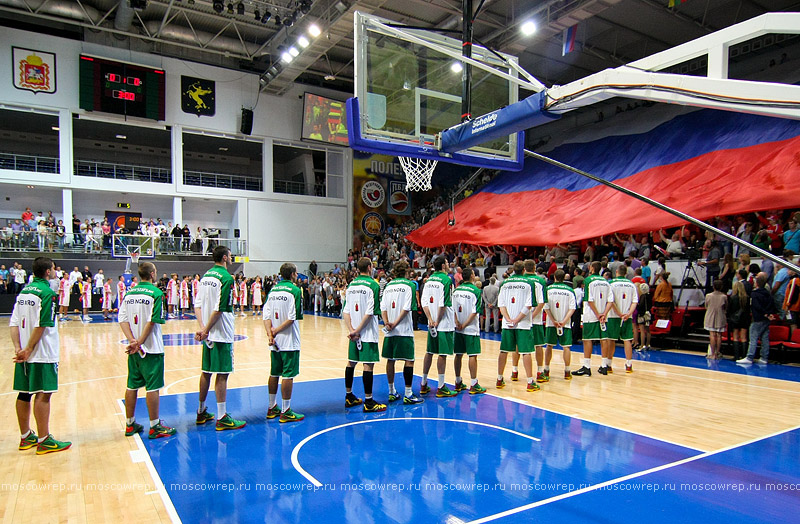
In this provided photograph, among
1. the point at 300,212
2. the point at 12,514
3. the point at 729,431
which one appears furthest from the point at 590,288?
the point at 300,212

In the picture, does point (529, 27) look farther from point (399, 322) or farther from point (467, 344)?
point (399, 322)

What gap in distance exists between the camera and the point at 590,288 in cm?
827

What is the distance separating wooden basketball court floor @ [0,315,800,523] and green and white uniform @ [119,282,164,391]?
0.64m

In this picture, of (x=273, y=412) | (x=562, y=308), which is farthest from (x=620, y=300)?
(x=273, y=412)

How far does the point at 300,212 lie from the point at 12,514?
2465 cm

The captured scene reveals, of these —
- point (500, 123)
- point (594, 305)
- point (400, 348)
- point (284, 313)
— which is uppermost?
point (500, 123)

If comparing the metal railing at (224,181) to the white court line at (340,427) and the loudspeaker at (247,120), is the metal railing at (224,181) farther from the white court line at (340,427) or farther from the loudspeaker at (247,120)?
the white court line at (340,427)

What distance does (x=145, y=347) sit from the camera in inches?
202

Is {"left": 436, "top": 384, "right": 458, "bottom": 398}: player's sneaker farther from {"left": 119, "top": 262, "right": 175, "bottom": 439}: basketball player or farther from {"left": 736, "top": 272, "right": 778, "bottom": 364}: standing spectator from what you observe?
{"left": 736, "top": 272, "right": 778, "bottom": 364}: standing spectator

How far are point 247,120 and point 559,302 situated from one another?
21.3 metres

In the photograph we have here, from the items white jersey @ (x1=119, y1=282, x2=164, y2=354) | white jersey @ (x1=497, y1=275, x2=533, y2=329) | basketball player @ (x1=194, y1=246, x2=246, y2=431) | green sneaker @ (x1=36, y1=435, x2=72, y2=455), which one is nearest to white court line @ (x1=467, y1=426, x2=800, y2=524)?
white jersey @ (x1=497, y1=275, x2=533, y2=329)

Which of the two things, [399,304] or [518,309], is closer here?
[399,304]

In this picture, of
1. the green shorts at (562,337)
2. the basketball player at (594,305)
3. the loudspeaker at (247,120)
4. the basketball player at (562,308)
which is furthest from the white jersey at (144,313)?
the loudspeaker at (247,120)

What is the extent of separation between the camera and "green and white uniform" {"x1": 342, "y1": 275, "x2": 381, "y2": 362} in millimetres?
6109
